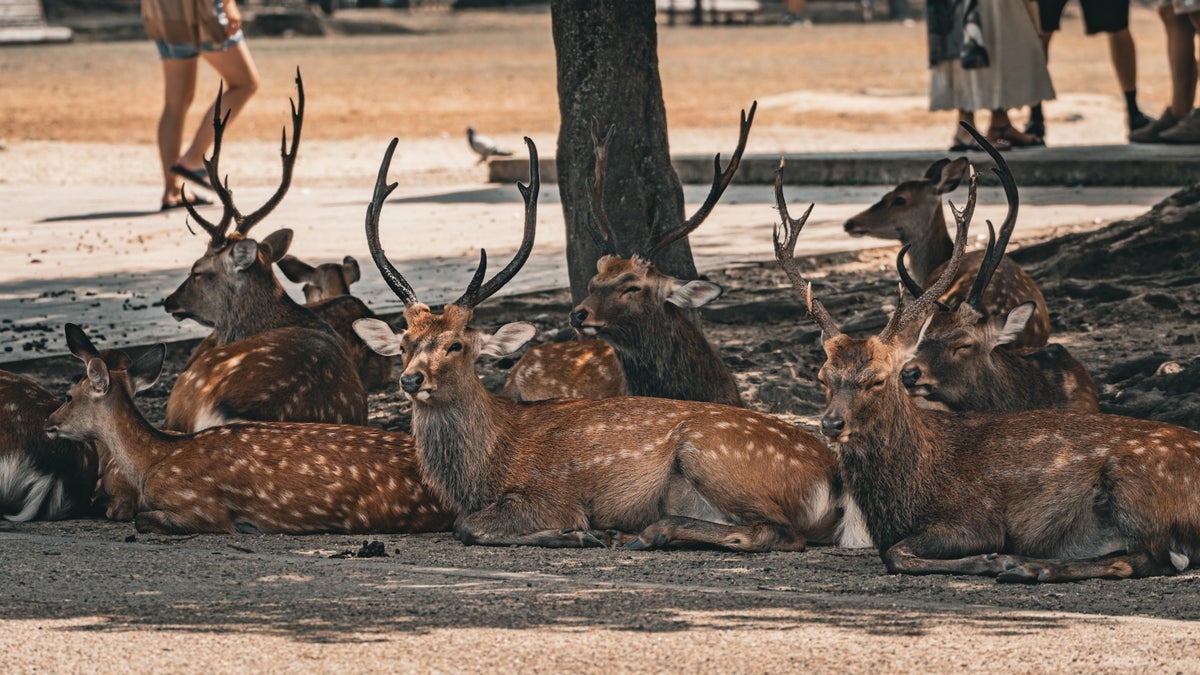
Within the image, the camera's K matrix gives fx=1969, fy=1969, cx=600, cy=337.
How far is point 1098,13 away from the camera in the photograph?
45.0 feet

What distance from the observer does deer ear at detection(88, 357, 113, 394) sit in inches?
235

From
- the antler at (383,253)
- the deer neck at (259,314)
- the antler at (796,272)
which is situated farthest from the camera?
the deer neck at (259,314)

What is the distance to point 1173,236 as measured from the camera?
934 cm

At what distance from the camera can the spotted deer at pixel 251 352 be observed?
21.4 feet

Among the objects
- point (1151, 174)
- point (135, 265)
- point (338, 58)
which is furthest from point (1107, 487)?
point (338, 58)

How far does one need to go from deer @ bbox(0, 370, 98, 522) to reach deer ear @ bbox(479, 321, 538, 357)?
1377 mm

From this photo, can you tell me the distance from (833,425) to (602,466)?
2.84ft

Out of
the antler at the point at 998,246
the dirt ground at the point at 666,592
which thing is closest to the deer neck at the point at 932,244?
the dirt ground at the point at 666,592

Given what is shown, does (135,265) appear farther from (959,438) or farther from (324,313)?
(959,438)

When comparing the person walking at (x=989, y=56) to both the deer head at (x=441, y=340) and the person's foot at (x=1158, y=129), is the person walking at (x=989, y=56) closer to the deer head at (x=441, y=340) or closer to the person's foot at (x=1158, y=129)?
the person's foot at (x=1158, y=129)

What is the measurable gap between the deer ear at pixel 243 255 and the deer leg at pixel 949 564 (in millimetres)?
3291

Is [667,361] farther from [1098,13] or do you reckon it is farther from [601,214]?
[1098,13]

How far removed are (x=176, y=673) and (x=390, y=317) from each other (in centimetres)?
482

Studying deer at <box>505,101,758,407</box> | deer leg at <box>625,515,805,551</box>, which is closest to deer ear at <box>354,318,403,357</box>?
deer at <box>505,101,758,407</box>
